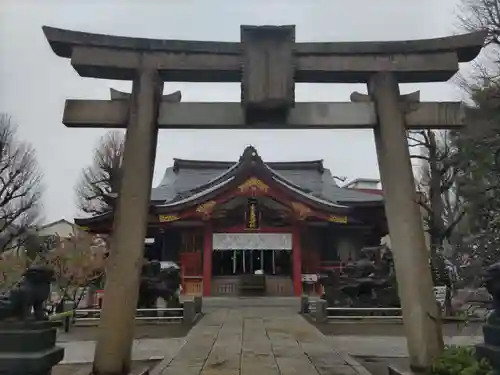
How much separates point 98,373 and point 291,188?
16587mm

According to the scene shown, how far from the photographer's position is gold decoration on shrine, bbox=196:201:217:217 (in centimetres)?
2119

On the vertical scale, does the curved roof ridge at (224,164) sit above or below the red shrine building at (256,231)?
above

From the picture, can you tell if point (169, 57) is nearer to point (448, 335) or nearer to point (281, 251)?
point (448, 335)

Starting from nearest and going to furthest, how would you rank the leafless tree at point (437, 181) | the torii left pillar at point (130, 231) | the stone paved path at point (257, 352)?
the torii left pillar at point (130, 231) → the stone paved path at point (257, 352) → the leafless tree at point (437, 181)

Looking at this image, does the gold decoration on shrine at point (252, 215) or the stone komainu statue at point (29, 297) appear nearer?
the stone komainu statue at point (29, 297)

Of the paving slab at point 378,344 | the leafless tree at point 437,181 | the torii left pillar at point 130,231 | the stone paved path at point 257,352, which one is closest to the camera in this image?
the torii left pillar at point 130,231

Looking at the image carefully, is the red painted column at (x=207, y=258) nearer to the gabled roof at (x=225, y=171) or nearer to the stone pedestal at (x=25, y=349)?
the gabled roof at (x=225, y=171)

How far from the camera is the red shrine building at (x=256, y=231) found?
21188mm

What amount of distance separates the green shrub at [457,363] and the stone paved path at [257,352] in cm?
140

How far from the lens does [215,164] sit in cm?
3256

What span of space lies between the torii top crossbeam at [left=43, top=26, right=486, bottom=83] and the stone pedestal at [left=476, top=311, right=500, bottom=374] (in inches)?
138

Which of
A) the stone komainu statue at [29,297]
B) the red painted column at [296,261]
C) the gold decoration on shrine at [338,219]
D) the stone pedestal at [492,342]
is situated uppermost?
the gold decoration on shrine at [338,219]

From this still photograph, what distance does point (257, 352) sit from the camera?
26.3 feet

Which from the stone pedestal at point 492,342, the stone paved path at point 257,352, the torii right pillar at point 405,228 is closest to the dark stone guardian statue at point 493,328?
the stone pedestal at point 492,342
